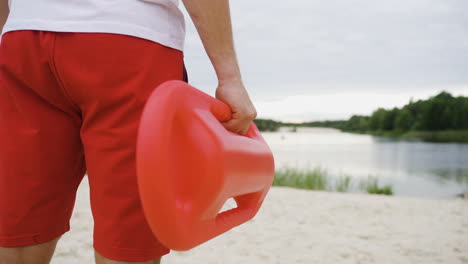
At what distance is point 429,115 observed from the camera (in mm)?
36094

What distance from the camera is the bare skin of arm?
0.73 m

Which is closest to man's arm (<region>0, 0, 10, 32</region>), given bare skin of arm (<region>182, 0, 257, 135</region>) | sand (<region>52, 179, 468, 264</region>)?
bare skin of arm (<region>182, 0, 257, 135</region>)

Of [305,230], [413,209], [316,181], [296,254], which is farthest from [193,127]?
[316,181]

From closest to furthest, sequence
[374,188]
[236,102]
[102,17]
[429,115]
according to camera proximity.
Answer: [102,17] → [236,102] → [374,188] → [429,115]

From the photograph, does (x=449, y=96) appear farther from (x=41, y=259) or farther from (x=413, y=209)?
(x=41, y=259)

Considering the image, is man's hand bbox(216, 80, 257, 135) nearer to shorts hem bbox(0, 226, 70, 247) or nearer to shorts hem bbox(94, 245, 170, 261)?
shorts hem bbox(94, 245, 170, 261)

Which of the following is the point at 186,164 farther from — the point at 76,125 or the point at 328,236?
the point at 328,236

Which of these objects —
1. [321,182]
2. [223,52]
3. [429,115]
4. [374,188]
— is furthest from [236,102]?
[429,115]

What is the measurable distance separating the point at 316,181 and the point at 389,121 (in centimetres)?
3954

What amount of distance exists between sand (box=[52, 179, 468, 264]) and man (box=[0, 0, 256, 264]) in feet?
5.70

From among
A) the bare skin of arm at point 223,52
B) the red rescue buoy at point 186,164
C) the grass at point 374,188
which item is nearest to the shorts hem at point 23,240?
the red rescue buoy at point 186,164

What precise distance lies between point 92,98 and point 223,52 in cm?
28

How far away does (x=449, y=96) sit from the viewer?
39156 millimetres

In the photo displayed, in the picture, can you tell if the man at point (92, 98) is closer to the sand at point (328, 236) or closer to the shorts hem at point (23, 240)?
the shorts hem at point (23, 240)
